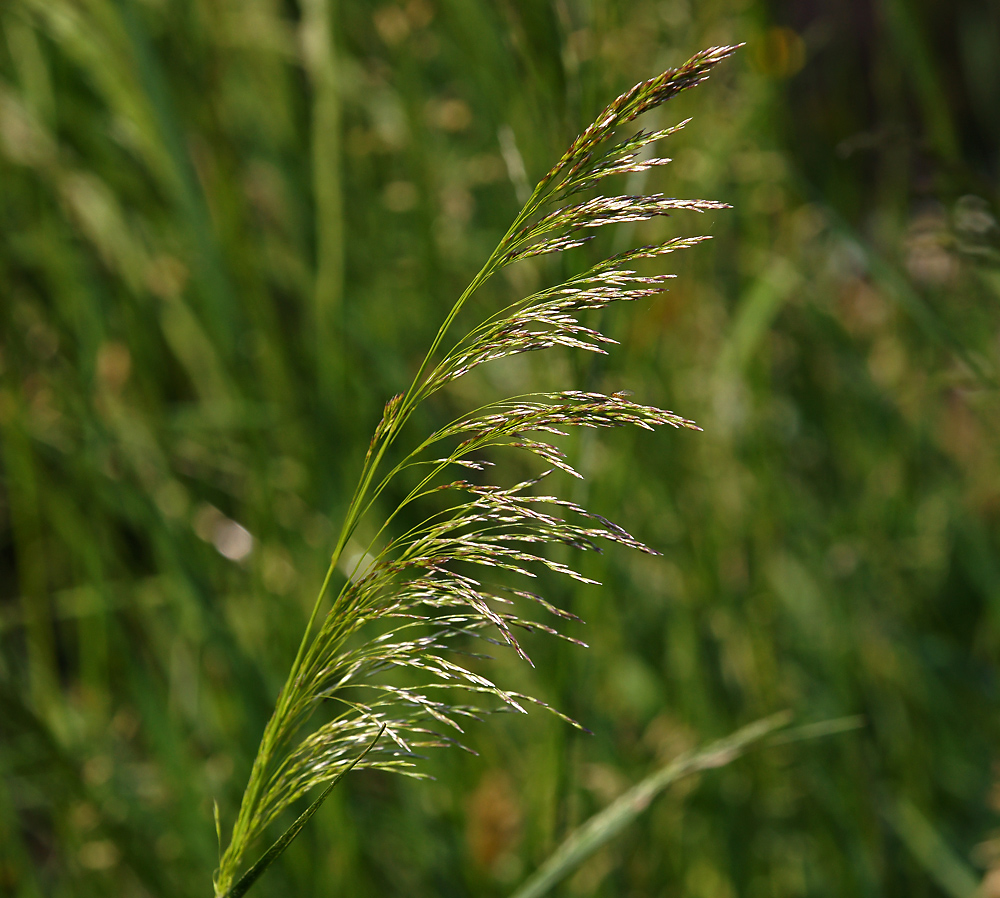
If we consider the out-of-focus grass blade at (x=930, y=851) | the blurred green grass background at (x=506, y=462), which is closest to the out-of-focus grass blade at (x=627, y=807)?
the blurred green grass background at (x=506, y=462)

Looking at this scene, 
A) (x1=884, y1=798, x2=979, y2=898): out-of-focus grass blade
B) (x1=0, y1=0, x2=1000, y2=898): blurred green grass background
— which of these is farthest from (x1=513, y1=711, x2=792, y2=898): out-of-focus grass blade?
(x1=884, y1=798, x2=979, y2=898): out-of-focus grass blade

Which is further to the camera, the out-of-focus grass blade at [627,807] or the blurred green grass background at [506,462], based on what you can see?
the blurred green grass background at [506,462]

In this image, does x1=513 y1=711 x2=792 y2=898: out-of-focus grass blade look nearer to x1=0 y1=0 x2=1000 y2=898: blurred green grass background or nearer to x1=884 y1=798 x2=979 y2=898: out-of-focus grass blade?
x1=0 y1=0 x2=1000 y2=898: blurred green grass background

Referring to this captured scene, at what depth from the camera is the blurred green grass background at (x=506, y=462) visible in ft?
3.30

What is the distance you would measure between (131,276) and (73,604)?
51 cm

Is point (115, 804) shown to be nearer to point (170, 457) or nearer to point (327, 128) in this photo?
point (170, 457)

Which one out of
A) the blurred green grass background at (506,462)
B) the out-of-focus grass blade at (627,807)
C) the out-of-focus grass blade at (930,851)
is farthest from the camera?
the out-of-focus grass blade at (930,851)

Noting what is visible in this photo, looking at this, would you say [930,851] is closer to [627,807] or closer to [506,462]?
[627,807]

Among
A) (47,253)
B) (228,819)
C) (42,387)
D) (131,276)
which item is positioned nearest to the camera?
Result: (228,819)

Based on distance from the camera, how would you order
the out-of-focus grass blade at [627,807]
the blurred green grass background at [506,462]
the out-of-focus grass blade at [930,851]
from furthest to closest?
the out-of-focus grass blade at [930,851] → the blurred green grass background at [506,462] → the out-of-focus grass blade at [627,807]

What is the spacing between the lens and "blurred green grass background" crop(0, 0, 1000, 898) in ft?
3.30

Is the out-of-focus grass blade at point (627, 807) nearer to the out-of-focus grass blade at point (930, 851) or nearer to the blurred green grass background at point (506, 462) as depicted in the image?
the blurred green grass background at point (506, 462)

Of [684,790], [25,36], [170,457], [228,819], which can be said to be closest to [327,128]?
[170,457]

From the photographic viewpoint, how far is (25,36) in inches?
55.7
